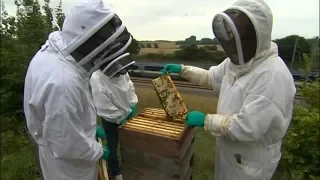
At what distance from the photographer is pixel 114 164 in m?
3.38

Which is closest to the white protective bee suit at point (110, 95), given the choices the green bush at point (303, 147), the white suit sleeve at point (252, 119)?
the white suit sleeve at point (252, 119)

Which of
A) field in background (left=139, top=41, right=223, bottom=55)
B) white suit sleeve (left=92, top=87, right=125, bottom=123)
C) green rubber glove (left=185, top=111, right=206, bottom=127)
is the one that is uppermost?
green rubber glove (left=185, top=111, right=206, bottom=127)

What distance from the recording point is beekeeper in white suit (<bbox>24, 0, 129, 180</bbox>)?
1.66 m

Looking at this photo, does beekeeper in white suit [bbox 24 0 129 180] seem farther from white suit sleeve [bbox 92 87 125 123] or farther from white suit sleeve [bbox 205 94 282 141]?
white suit sleeve [bbox 92 87 125 123]

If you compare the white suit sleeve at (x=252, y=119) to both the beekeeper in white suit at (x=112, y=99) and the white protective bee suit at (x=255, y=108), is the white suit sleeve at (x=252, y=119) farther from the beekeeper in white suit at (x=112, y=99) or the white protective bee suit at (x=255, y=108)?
the beekeeper in white suit at (x=112, y=99)

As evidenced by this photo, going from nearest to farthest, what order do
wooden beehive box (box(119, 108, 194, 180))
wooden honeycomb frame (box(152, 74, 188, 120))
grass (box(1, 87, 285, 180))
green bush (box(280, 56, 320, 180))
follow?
wooden beehive box (box(119, 108, 194, 180)), wooden honeycomb frame (box(152, 74, 188, 120)), green bush (box(280, 56, 320, 180)), grass (box(1, 87, 285, 180))

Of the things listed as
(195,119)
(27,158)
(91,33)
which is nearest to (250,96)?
(195,119)

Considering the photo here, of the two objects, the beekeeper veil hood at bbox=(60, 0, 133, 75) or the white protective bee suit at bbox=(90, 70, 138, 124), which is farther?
the white protective bee suit at bbox=(90, 70, 138, 124)

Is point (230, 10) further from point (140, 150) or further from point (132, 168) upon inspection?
point (132, 168)

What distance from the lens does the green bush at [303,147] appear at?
10.9 feet

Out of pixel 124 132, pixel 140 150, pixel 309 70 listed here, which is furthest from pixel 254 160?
pixel 309 70

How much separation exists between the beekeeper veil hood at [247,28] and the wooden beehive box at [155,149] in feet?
2.46

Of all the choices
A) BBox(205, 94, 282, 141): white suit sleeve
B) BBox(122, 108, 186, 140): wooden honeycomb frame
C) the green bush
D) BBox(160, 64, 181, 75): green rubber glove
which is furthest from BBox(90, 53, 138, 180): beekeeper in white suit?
the green bush

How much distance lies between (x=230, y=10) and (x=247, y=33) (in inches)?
8.4
